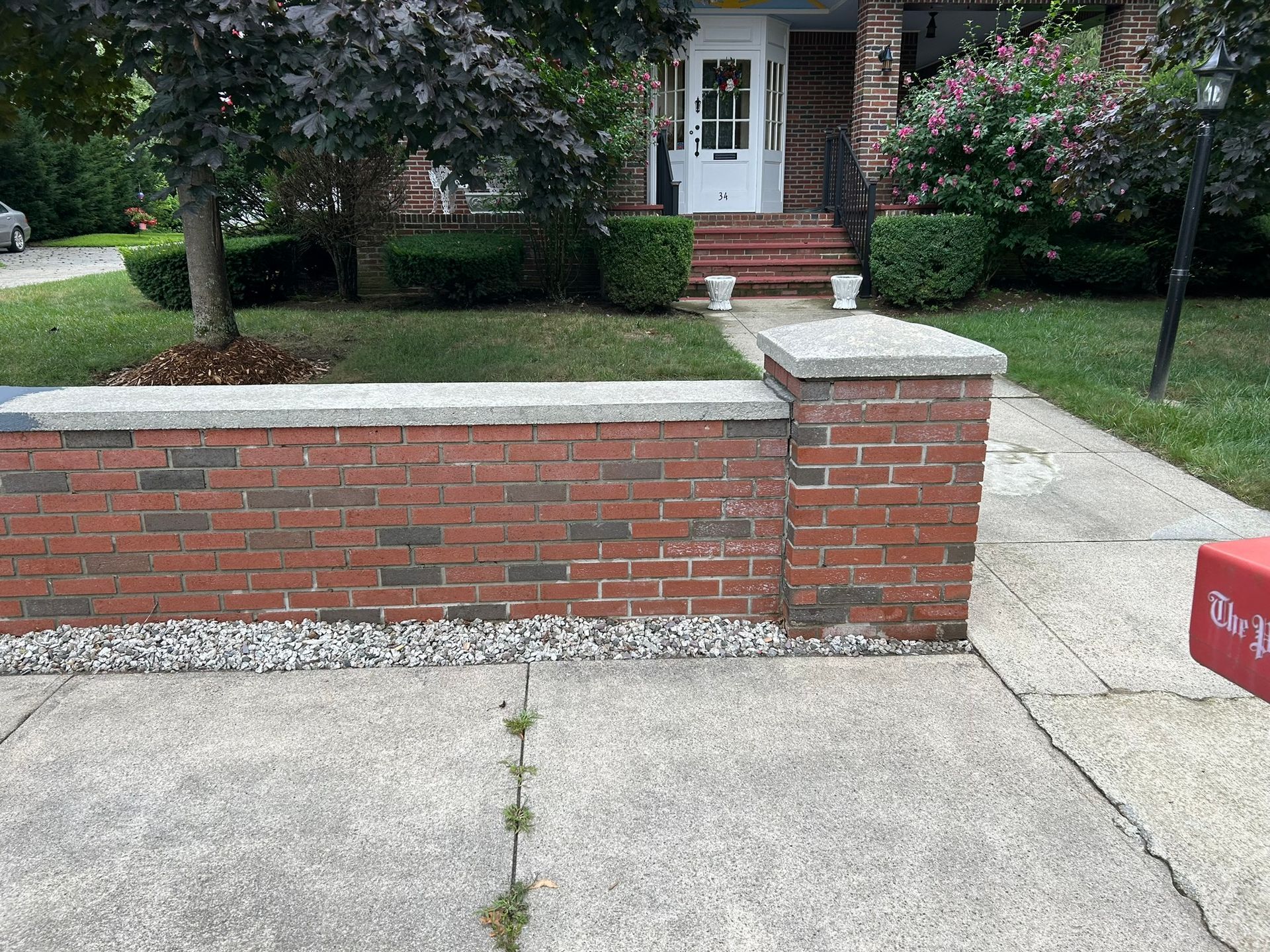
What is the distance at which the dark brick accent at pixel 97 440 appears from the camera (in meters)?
3.20

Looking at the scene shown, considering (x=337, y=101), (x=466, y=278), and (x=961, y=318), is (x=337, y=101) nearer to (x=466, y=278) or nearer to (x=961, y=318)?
(x=466, y=278)

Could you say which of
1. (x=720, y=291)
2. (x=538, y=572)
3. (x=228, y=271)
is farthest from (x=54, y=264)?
(x=538, y=572)

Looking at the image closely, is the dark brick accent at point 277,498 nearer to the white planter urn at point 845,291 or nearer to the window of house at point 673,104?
the white planter urn at point 845,291

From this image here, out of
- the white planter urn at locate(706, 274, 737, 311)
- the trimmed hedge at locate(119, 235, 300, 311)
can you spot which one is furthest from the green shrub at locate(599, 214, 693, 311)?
the trimmed hedge at locate(119, 235, 300, 311)

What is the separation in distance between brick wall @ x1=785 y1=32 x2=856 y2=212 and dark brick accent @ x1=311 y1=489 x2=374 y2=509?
13832mm

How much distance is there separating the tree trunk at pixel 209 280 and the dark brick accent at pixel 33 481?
451 cm

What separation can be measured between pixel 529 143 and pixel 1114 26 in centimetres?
1179

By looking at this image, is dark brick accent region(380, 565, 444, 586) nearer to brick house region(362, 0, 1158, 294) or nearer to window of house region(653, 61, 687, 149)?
brick house region(362, 0, 1158, 294)

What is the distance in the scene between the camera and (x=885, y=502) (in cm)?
329

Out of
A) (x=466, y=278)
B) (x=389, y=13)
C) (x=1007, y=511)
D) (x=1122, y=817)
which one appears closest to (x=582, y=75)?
(x=466, y=278)

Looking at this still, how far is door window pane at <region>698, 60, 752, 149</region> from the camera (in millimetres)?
14469

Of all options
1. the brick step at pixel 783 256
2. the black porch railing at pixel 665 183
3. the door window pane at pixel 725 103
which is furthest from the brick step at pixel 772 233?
the door window pane at pixel 725 103

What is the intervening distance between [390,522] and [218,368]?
475 centimetres

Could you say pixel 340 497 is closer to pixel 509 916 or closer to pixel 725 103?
pixel 509 916
